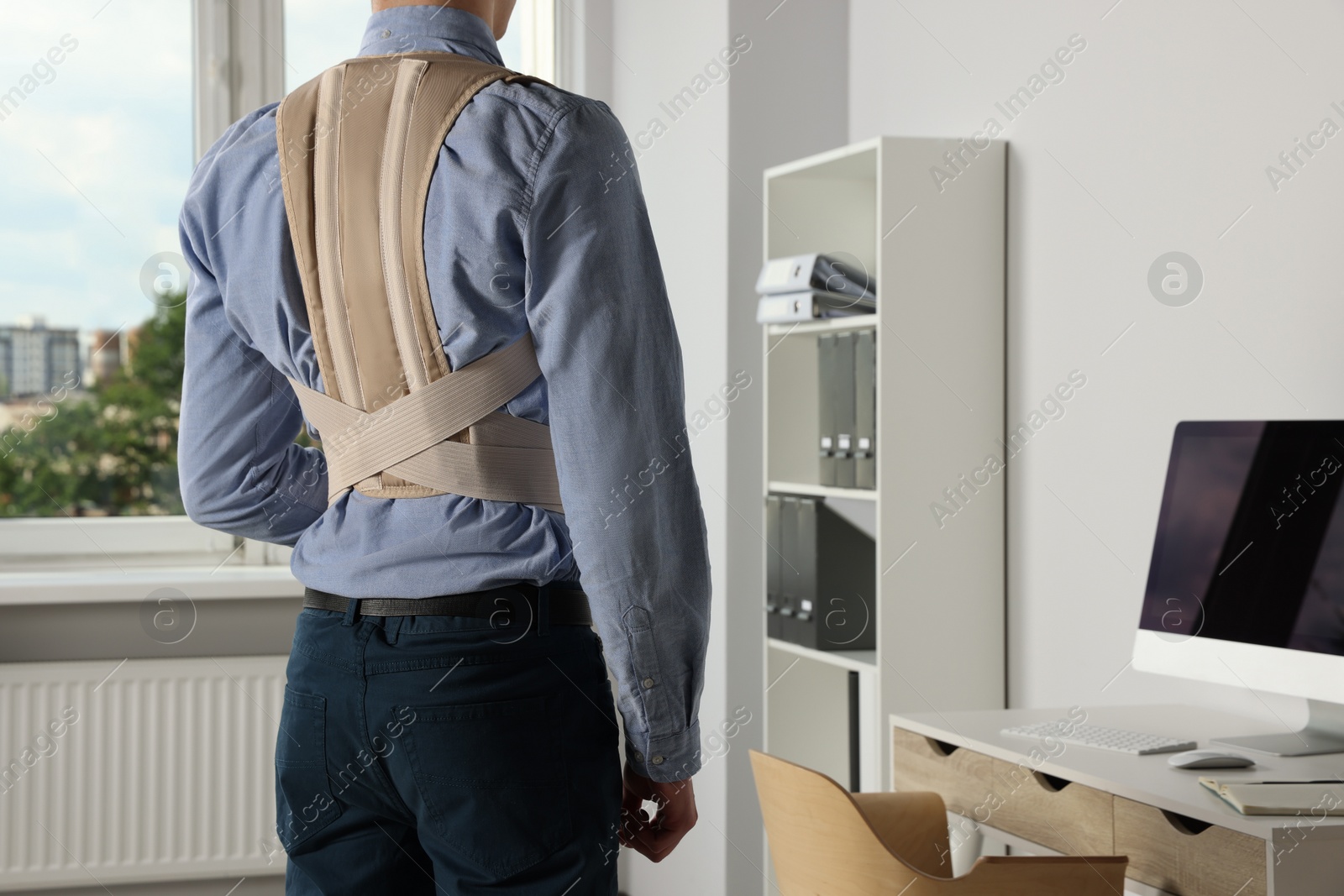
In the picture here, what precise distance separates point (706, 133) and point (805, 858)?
2.10 m

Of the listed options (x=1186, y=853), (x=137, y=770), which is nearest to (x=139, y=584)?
(x=137, y=770)

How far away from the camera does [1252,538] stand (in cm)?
171

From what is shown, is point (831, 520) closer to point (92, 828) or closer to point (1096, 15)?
point (1096, 15)

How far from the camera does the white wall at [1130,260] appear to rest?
6.18 feet

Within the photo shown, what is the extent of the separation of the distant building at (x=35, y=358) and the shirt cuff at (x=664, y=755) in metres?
2.87

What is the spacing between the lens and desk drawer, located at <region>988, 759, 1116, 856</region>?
5.18ft

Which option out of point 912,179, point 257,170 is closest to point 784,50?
point 912,179

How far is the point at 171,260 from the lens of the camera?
3.36 meters

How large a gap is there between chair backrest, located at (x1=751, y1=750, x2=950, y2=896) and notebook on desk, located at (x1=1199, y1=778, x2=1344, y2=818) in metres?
0.36

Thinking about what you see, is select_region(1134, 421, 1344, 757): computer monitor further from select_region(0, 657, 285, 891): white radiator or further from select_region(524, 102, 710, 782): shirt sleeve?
select_region(0, 657, 285, 891): white radiator

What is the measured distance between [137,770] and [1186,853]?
2.58 metres

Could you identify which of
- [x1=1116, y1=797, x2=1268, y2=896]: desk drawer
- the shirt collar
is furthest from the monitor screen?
the shirt collar

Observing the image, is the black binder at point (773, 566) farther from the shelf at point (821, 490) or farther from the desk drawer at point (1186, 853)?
the desk drawer at point (1186, 853)

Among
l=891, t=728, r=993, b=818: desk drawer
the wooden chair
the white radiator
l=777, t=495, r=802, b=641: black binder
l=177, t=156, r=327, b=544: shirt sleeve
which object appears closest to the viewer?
l=177, t=156, r=327, b=544: shirt sleeve
